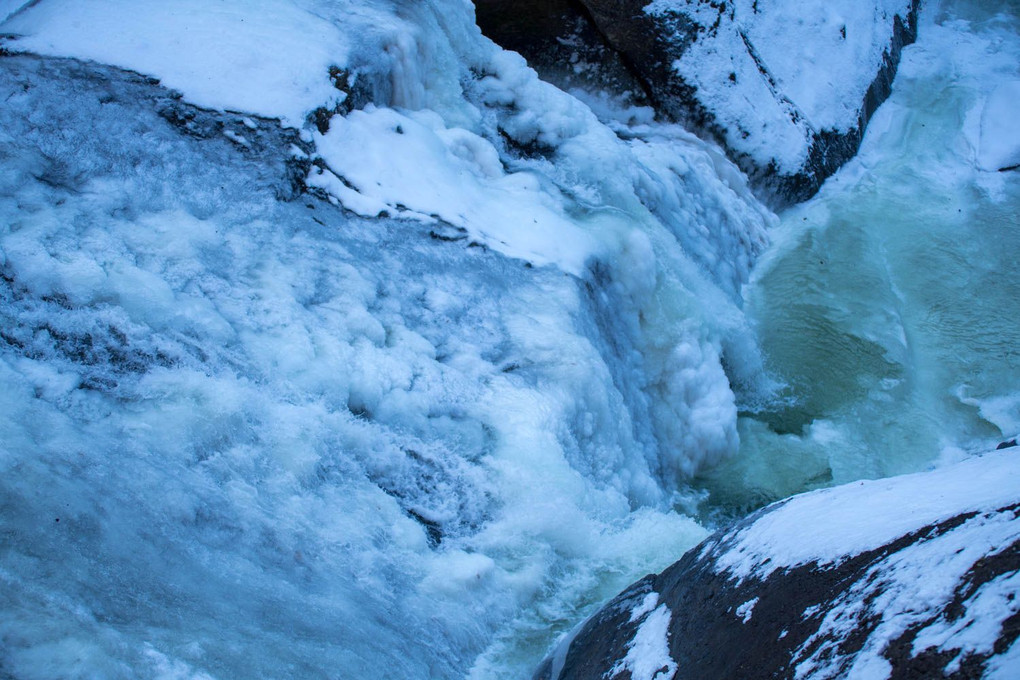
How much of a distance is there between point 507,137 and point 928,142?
477cm

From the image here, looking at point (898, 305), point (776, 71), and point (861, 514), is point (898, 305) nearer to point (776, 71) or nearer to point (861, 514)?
point (776, 71)

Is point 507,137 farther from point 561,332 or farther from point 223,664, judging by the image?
point 223,664

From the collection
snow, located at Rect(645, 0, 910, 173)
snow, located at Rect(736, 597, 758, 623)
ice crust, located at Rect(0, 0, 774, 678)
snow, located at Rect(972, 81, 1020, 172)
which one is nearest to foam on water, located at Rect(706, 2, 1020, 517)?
snow, located at Rect(972, 81, 1020, 172)

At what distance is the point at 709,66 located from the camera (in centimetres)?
673

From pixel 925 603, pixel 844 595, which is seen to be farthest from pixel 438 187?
pixel 925 603

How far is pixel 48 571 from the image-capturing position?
6.50ft

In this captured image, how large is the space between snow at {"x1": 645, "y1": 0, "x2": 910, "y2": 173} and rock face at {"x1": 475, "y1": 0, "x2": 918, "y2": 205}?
10mm

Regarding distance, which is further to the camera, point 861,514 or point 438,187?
point 438,187

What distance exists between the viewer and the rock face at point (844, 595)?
148cm

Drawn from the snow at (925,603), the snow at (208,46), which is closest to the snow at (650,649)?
the snow at (925,603)

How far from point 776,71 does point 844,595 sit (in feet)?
20.3

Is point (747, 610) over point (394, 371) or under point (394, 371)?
over

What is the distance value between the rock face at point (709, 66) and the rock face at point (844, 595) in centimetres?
493

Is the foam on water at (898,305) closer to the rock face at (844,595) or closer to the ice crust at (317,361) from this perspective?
the ice crust at (317,361)
